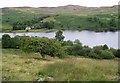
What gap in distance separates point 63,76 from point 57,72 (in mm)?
1009

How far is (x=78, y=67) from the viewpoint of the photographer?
47.5ft

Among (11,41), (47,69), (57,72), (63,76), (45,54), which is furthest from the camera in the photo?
(11,41)

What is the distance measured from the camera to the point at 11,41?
6028cm

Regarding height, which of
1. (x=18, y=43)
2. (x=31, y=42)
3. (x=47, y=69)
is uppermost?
(x=47, y=69)

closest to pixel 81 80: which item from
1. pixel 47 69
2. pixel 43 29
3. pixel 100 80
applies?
pixel 100 80

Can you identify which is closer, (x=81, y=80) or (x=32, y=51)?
(x=81, y=80)

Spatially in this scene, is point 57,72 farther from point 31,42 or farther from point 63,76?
point 31,42

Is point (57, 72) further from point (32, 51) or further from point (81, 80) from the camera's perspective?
point (32, 51)

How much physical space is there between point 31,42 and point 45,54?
295 centimetres

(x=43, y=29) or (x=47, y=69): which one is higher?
(x=47, y=69)

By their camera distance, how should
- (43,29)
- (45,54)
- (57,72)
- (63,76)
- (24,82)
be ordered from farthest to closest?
(43,29)
(45,54)
(57,72)
(63,76)
(24,82)

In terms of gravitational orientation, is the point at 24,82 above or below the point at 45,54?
above

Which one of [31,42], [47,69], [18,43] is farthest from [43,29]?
[47,69]

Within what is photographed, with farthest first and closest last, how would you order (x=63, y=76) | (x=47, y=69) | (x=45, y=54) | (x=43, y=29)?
(x=43, y=29) → (x=45, y=54) → (x=47, y=69) → (x=63, y=76)
